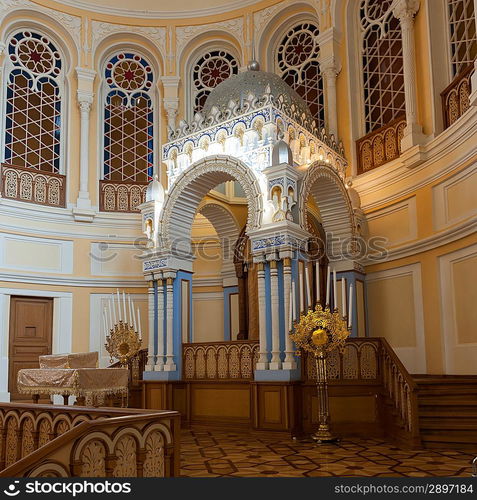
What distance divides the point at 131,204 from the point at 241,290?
326 centimetres

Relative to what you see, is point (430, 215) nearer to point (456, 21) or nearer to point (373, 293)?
point (373, 293)

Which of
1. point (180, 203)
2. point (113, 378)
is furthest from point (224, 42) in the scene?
point (113, 378)

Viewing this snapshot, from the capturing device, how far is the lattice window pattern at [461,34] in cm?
903

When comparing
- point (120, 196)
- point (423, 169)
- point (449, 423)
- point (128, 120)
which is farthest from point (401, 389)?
point (128, 120)

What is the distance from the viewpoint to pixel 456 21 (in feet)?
31.0

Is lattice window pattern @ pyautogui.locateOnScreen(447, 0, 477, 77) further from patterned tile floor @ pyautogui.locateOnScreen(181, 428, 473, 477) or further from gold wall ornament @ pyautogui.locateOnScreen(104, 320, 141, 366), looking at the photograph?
gold wall ornament @ pyautogui.locateOnScreen(104, 320, 141, 366)

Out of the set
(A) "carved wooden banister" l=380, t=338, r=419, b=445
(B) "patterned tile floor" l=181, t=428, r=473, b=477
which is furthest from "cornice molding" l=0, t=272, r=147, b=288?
(A) "carved wooden banister" l=380, t=338, r=419, b=445

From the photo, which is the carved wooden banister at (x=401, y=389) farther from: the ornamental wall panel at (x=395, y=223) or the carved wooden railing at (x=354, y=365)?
the ornamental wall panel at (x=395, y=223)

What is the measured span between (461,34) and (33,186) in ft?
27.1

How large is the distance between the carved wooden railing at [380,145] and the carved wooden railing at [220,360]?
159 inches

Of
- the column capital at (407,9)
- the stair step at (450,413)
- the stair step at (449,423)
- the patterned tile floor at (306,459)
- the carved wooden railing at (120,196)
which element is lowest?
the patterned tile floor at (306,459)

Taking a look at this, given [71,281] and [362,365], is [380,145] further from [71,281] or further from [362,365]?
[71,281]

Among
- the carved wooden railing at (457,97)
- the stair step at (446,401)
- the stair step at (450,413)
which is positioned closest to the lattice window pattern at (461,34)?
the carved wooden railing at (457,97)

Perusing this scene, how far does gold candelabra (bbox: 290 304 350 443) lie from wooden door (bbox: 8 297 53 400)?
20.2 ft
